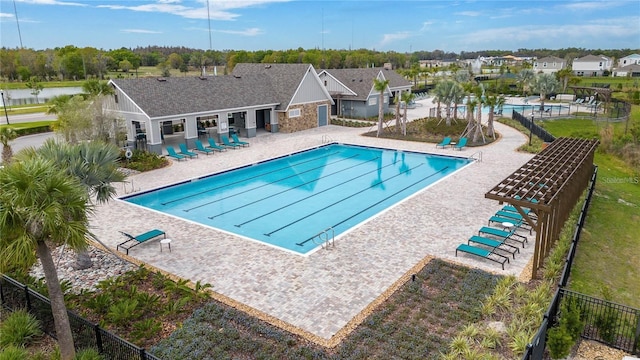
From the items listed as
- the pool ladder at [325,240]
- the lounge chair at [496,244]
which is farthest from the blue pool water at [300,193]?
the lounge chair at [496,244]

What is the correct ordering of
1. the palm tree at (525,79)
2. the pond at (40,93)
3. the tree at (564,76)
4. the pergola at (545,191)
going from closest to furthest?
the pergola at (545,191), the tree at (564,76), the palm tree at (525,79), the pond at (40,93)

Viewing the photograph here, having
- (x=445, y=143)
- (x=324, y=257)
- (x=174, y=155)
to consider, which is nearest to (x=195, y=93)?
(x=174, y=155)

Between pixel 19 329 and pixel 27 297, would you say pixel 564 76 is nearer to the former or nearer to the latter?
pixel 27 297

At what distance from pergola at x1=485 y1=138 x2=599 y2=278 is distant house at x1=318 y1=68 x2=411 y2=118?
2604 cm

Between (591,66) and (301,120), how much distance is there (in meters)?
99.3

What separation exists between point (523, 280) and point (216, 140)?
24988mm

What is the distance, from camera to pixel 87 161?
11.3 meters

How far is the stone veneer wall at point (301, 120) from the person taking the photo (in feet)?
116

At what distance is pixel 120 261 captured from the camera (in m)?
13.1

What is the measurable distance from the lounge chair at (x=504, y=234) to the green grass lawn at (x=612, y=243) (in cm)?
165

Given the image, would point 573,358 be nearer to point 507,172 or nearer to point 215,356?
point 215,356

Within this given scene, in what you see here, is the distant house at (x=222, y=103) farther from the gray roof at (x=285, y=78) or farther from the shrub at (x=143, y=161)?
the shrub at (x=143, y=161)

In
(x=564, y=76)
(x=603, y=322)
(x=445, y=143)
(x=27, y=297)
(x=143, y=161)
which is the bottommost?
(x=603, y=322)

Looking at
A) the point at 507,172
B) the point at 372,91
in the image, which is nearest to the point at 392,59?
the point at 372,91
